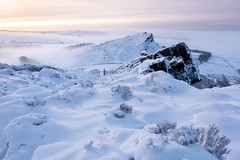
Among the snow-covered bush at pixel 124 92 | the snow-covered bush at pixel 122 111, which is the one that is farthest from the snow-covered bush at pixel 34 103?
the snow-covered bush at pixel 124 92

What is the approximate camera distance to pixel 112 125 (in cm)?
502

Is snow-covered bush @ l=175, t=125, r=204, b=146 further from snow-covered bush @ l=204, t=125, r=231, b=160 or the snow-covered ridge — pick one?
the snow-covered ridge

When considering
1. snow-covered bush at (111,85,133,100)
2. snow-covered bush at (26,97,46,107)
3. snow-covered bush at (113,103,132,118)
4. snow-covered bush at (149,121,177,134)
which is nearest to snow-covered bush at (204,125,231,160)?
snow-covered bush at (149,121,177,134)

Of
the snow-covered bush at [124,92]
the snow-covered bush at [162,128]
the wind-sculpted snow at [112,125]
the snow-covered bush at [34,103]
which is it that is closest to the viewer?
the wind-sculpted snow at [112,125]

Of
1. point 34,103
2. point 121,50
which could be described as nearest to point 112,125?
point 34,103

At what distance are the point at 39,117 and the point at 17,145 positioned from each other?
114 cm

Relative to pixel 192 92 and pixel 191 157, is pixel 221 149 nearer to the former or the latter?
pixel 191 157

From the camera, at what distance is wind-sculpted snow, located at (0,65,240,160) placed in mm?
3365

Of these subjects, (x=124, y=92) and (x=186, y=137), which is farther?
(x=124, y=92)

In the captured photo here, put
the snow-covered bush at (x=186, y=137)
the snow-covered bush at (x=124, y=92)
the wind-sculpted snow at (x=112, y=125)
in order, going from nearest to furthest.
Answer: the snow-covered bush at (x=186, y=137), the wind-sculpted snow at (x=112, y=125), the snow-covered bush at (x=124, y=92)

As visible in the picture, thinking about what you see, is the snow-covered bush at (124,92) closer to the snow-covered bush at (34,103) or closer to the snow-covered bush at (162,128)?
the snow-covered bush at (34,103)

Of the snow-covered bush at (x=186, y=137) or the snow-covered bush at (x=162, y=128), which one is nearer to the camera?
the snow-covered bush at (x=186, y=137)

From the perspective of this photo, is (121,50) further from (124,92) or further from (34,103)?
(34,103)

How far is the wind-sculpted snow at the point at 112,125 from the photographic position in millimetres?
3365
